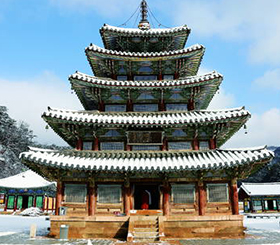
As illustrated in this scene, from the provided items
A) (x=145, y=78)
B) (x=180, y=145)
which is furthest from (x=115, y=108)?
(x=180, y=145)

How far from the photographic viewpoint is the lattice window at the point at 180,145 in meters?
17.8

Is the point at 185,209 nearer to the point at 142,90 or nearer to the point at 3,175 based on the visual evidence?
the point at 142,90

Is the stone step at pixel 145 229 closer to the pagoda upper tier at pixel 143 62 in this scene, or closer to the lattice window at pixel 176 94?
the lattice window at pixel 176 94

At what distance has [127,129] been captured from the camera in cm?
1775

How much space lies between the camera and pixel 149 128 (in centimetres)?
1786

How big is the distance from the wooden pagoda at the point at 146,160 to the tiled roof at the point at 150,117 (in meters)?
0.06

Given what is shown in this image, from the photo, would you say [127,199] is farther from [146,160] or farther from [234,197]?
[234,197]

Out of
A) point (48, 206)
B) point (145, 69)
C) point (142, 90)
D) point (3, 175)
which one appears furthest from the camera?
point (3, 175)

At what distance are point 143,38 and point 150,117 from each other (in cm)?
751

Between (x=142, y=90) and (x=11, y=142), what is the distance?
7495 centimetres

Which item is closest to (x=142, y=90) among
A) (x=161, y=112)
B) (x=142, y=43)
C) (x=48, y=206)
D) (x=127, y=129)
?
(x=161, y=112)

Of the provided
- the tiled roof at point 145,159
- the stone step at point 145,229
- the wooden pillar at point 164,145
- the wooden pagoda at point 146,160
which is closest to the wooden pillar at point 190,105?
the wooden pagoda at point 146,160

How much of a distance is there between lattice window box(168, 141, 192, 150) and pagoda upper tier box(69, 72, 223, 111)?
2.92 metres

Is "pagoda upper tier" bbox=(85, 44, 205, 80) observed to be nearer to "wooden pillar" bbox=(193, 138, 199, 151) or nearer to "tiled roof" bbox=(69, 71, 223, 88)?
"tiled roof" bbox=(69, 71, 223, 88)
